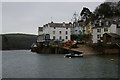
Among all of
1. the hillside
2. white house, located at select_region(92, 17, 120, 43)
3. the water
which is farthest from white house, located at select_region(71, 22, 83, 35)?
the water

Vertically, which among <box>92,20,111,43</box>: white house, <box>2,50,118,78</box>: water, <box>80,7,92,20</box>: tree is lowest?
<box>2,50,118,78</box>: water

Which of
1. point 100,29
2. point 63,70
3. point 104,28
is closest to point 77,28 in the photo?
point 100,29

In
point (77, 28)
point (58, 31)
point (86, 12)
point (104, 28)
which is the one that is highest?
point (86, 12)

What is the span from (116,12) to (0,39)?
286ft

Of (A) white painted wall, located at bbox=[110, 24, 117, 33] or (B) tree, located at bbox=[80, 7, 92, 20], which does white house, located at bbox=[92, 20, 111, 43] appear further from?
(B) tree, located at bbox=[80, 7, 92, 20]

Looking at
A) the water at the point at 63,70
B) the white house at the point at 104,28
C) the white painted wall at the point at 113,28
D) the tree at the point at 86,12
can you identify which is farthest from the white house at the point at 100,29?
the tree at the point at 86,12

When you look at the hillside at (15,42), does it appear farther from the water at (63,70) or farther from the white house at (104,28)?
the water at (63,70)

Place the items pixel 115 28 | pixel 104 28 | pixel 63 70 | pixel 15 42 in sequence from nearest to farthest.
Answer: pixel 63 70 → pixel 115 28 → pixel 104 28 → pixel 15 42

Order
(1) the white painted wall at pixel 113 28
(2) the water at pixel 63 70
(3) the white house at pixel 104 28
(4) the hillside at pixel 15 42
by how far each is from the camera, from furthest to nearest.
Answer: (4) the hillside at pixel 15 42 → (3) the white house at pixel 104 28 → (1) the white painted wall at pixel 113 28 → (2) the water at pixel 63 70

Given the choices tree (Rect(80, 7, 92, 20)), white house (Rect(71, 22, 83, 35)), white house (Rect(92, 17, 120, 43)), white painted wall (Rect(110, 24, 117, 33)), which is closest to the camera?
white painted wall (Rect(110, 24, 117, 33))

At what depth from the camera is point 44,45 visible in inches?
3499

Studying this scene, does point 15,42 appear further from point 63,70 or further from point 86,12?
point 63,70

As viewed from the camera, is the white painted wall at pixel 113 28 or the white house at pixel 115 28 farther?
the white painted wall at pixel 113 28

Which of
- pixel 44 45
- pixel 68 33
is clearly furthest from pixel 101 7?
pixel 44 45
